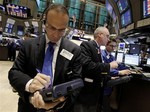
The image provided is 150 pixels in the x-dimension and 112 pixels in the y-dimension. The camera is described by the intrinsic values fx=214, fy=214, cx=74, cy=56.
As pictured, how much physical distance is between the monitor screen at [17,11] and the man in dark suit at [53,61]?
12313 millimetres

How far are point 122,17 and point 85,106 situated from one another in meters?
4.11

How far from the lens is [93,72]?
2.54 m

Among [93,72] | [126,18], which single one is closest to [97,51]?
[93,72]

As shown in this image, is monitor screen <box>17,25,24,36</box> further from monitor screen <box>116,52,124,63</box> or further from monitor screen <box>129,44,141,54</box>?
monitor screen <box>129,44,141,54</box>

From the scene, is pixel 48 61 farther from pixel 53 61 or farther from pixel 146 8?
pixel 146 8

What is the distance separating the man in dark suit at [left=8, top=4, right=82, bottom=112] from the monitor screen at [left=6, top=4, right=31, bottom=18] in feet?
40.4

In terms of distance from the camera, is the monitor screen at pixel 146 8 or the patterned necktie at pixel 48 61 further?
the monitor screen at pixel 146 8

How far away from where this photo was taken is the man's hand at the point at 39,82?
1.06m

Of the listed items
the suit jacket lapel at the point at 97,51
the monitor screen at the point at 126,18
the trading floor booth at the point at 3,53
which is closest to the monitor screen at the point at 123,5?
the monitor screen at the point at 126,18

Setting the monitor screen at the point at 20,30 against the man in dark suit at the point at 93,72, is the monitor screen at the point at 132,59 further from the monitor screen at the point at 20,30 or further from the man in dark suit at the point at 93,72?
the monitor screen at the point at 20,30

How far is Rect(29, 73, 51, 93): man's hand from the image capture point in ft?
3.48

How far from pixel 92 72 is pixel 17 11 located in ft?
37.5

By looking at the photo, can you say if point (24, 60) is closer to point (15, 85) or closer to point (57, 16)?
point (15, 85)

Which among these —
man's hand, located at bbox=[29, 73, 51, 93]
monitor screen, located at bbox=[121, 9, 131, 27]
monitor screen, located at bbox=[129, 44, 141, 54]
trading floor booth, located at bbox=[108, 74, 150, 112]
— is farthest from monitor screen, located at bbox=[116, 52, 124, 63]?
man's hand, located at bbox=[29, 73, 51, 93]
